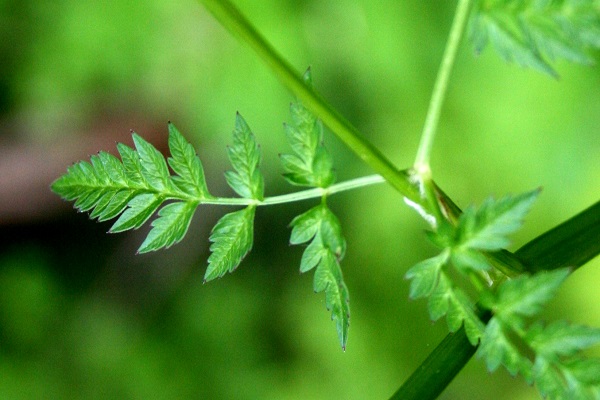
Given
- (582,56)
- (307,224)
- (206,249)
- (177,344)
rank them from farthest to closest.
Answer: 1. (206,249)
2. (177,344)
3. (307,224)
4. (582,56)

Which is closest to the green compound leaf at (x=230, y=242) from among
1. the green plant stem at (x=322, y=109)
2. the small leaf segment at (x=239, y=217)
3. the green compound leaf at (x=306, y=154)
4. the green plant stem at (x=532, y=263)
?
the small leaf segment at (x=239, y=217)

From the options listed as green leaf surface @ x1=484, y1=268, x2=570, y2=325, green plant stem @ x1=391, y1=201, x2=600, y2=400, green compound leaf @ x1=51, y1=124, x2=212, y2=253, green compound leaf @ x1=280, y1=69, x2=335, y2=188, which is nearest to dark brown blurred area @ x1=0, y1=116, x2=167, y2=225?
green compound leaf @ x1=51, y1=124, x2=212, y2=253

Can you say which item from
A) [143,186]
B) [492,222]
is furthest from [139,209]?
[492,222]

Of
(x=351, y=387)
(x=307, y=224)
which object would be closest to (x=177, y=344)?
(x=351, y=387)

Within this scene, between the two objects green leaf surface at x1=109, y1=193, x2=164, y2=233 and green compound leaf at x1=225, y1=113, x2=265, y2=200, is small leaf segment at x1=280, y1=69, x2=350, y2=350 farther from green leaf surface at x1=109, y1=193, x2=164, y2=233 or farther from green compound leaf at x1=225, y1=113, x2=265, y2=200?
green leaf surface at x1=109, y1=193, x2=164, y2=233

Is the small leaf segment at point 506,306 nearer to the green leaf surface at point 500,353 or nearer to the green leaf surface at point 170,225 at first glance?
the green leaf surface at point 500,353

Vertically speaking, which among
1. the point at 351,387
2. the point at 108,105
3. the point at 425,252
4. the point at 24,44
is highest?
the point at 24,44

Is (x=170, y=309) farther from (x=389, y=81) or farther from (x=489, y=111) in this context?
(x=489, y=111)
